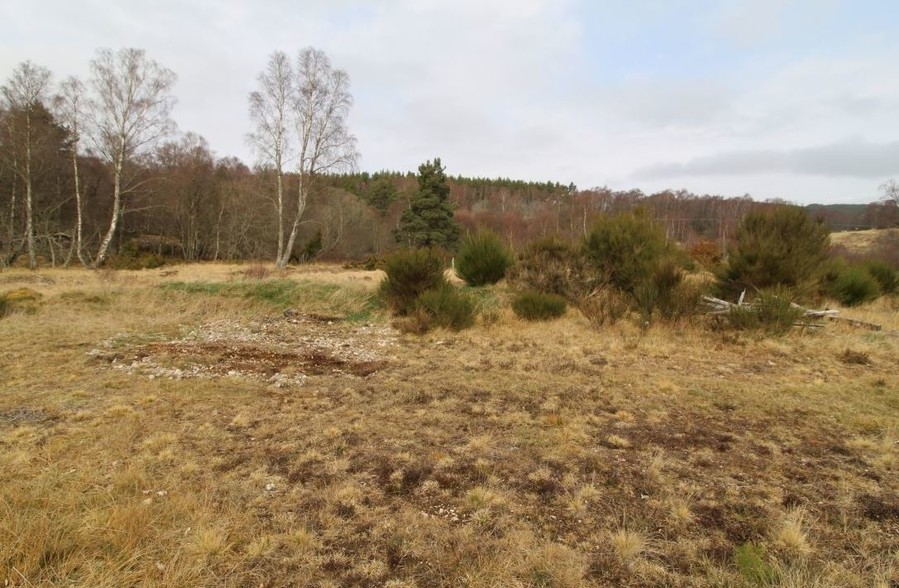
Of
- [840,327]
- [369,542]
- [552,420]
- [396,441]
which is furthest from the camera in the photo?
[840,327]

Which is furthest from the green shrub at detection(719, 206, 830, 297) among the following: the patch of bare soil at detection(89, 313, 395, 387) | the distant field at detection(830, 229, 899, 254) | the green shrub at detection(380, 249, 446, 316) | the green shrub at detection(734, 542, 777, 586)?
the distant field at detection(830, 229, 899, 254)

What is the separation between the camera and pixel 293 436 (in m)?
4.18

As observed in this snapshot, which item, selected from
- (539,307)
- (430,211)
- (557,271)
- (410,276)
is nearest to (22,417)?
(410,276)

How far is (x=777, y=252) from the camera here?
32.7 ft

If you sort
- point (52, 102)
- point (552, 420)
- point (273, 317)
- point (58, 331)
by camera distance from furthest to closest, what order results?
point (52, 102)
point (273, 317)
point (58, 331)
point (552, 420)

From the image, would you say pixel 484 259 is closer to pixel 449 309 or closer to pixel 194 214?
pixel 449 309

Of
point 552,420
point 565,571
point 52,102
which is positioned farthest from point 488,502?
point 52,102

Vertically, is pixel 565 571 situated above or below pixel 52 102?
below

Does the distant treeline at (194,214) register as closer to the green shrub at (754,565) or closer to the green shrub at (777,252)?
the green shrub at (777,252)

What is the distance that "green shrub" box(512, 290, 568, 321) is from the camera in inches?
406

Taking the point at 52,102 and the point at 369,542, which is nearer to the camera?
the point at 369,542

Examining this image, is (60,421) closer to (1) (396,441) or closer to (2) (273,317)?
(1) (396,441)

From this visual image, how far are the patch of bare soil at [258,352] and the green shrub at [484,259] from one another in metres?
4.77

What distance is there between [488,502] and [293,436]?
6.87 feet
